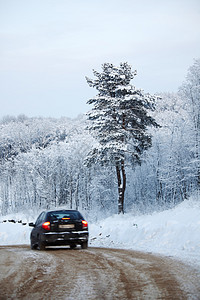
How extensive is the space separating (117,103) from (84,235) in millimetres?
18139

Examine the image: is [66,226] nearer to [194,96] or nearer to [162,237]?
[162,237]

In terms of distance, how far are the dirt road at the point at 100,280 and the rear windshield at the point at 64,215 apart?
465 cm

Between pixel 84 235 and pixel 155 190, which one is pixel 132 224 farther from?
pixel 155 190

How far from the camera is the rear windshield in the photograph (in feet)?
45.8

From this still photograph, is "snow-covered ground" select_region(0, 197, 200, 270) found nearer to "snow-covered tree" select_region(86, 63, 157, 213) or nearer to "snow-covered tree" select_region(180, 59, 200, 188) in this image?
"snow-covered tree" select_region(86, 63, 157, 213)

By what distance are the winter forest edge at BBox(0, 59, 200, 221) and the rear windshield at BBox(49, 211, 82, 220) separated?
49.0 ft

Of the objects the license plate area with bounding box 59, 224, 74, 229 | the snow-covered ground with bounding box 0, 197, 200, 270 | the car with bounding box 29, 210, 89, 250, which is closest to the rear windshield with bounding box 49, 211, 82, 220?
the car with bounding box 29, 210, 89, 250

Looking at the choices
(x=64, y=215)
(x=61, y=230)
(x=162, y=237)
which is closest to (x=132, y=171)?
(x=162, y=237)

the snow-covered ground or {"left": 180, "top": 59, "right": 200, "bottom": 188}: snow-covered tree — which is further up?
{"left": 180, "top": 59, "right": 200, "bottom": 188}: snow-covered tree

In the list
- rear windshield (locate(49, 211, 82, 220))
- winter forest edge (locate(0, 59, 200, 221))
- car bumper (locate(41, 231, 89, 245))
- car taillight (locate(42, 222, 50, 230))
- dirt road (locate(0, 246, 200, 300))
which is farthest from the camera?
winter forest edge (locate(0, 59, 200, 221))

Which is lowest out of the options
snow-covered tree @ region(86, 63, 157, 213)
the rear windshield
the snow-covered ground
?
the snow-covered ground

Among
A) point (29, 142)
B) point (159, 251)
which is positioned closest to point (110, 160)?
point (159, 251)

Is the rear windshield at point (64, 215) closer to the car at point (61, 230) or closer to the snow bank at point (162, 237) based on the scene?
the car at point (61, 230)

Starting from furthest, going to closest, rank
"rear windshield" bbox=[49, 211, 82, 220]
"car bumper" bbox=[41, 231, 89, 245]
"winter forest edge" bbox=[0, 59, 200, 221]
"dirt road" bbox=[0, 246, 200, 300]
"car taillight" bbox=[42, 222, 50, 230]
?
"winter forest edge" bbox=[0, 59, 200, 221] < "rear windshield" bbox=[49, 211, 82, 220] < "car taillight" bbox=[42, 222, 50, 230] < "car bumper" bbox=[41, 231, 89, 245] < "dirt road" bbox=[0, 246, 200, 300]
